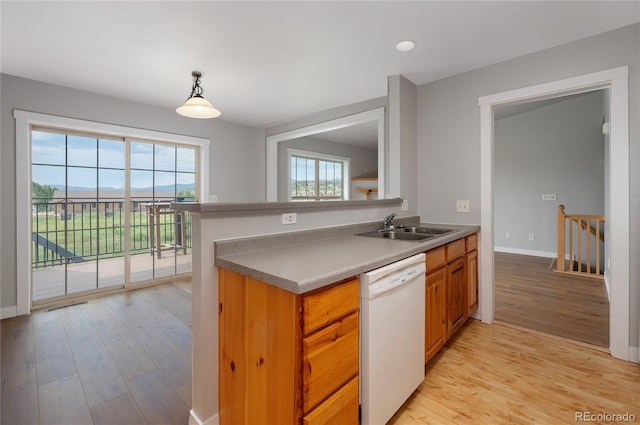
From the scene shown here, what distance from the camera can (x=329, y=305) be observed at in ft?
3.70

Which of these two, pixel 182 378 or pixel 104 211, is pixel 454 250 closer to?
pixel 182 378

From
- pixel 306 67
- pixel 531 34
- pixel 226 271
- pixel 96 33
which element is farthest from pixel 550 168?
pixel 96 33

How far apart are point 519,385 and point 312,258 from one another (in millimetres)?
1581

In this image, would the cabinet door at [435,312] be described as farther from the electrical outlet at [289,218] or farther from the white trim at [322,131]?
the white trim at [322,131]

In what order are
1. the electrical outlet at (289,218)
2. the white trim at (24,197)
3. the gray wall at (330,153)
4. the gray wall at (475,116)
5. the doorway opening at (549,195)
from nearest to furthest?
1. the electrical outlet at (289,218)
2. the gray wall at (475,116)
3. the white trim at (24,197)
4. the doorway opening at (549,195)
5. the gray wall at (330,153)

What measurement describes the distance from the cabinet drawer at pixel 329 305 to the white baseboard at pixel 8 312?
144 inches

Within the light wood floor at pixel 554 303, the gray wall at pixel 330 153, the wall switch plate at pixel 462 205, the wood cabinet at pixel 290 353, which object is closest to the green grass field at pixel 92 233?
the gray wall at pixel 330 153

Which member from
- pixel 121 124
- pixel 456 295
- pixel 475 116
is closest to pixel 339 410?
pixel 456 295

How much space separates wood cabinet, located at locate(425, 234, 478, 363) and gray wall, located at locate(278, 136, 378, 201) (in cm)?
359

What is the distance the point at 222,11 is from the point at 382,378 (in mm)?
2425

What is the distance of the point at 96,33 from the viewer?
217 cm

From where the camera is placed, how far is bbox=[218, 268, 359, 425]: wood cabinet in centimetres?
104

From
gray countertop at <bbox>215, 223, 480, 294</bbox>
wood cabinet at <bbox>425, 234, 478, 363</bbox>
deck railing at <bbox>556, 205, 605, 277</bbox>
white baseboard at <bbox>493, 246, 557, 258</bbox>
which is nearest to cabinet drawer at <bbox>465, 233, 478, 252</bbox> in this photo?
wood cabinet at <bbox>425, 234, 478, 363</bbox>

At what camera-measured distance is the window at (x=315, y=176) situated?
235 inches
